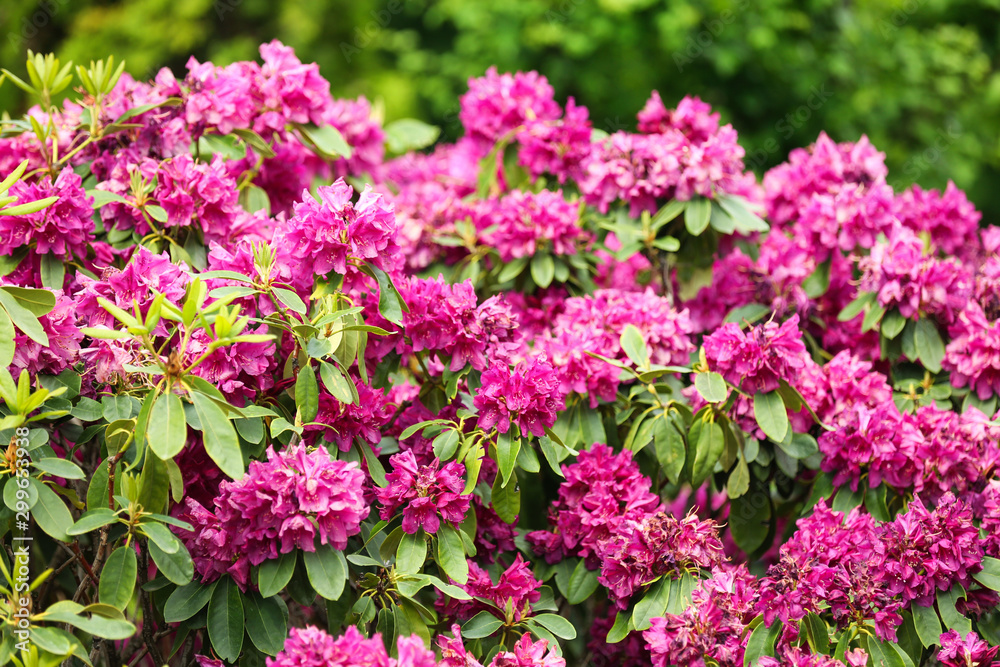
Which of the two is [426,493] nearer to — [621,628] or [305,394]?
[305,394]

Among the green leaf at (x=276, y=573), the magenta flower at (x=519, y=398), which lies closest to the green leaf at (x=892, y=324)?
the magenta flower at (x=519, y=398)

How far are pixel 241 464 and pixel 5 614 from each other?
48 centimetres

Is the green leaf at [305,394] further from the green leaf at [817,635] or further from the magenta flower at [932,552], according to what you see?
the magenta flower at [932,552]

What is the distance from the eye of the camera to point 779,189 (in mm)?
2938

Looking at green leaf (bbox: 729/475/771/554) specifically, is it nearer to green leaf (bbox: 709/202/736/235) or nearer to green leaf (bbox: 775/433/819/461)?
green leaf (bbox: 775/433/819/461)

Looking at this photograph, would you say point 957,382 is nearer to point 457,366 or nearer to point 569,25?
point 457,366

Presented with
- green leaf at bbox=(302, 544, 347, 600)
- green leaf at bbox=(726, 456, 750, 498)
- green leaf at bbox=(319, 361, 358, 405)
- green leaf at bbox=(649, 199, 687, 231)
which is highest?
green leaf at bbox=(649, 199, 687, 231)

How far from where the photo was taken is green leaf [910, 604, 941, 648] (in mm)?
1896

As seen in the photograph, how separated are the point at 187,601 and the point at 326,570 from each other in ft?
1.00

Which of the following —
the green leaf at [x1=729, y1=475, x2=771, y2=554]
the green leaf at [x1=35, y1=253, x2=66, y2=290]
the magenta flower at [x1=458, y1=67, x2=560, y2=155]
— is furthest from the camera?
the magenta flower at [x1=458, y1=67, x2=560, y2=155]

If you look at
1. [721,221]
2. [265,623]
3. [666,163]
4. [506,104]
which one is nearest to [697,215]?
[721,221]

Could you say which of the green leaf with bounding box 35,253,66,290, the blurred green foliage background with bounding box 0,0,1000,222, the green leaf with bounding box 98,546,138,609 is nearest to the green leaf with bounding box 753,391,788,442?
the green leaf with bounding box 98,546,138,609

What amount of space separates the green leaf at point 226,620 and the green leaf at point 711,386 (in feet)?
3.56

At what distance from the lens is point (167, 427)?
58.8 inches
